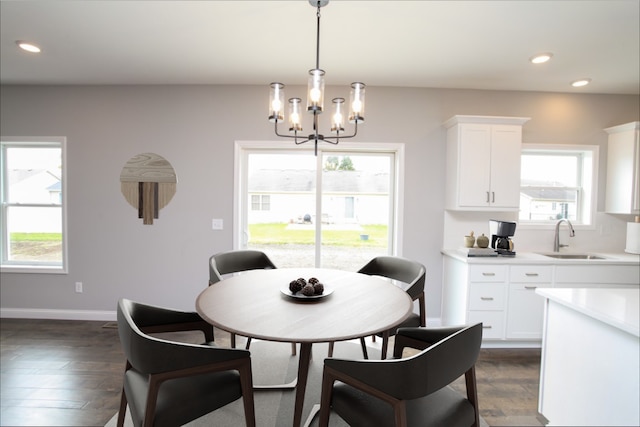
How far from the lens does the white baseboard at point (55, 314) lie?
361cm

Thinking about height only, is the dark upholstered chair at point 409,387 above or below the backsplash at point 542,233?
below

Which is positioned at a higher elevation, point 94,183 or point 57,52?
point 57,52

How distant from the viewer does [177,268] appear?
3.57 metres

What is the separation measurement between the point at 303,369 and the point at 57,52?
326cm

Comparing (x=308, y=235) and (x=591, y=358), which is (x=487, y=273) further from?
(x=308, y=235)

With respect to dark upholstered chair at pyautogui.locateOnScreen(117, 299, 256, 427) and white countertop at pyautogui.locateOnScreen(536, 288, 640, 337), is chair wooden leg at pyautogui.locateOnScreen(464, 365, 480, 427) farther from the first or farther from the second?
dark upholstered chair at pyautogui.locateOnScreen(117, 299, 256, 427)

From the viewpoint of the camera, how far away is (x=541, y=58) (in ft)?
8.94

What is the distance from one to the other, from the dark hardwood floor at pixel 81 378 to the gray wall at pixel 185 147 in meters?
0.56

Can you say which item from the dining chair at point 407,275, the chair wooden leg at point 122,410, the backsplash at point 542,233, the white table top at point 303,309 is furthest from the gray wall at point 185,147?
the chair wooden leg at point 122,410

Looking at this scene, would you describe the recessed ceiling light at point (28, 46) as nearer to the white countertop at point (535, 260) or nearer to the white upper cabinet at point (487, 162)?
the white upper cabinet at point (487, 162)

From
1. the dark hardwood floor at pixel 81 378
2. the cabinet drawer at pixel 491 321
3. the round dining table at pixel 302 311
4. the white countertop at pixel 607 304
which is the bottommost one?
the dark hardwood floor at pixel 81 378

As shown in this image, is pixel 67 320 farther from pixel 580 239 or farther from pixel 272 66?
pixel 580 239

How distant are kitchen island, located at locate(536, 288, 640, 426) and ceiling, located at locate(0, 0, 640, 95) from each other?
1.80 meters

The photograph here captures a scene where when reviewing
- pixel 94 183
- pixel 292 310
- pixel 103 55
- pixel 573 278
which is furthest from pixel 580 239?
pixel 94 183
